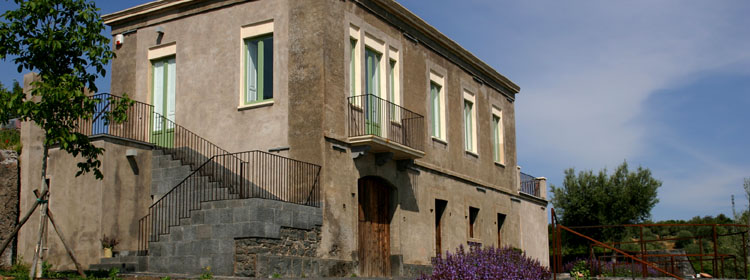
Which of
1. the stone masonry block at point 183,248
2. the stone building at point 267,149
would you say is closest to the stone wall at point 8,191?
the stone building at point 267,149

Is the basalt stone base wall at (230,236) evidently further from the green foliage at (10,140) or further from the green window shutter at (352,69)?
the green foliage at (10,140)

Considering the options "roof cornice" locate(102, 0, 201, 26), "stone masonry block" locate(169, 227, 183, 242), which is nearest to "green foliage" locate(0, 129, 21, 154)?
"roof cornice" locate(102, 0, 201, 26)

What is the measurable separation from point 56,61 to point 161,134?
6517mm

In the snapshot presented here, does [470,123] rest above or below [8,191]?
above

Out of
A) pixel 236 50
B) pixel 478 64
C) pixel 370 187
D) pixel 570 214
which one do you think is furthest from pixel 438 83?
pixel 570 214

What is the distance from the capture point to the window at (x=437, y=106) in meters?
25.0

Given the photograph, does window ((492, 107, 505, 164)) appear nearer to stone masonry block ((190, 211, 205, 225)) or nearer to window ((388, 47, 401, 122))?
window ((388, 47, 401, 122))

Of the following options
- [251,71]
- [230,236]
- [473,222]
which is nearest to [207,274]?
[230,236]

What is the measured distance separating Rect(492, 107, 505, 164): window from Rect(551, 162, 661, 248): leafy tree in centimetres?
1806

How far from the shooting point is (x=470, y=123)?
2778 centimetres

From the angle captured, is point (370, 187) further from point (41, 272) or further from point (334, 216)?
point (41, 272)

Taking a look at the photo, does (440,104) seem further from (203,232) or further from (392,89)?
(203,232)

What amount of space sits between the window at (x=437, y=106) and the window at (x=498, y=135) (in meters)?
4.87

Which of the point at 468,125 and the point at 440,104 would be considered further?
the point at 468,125
